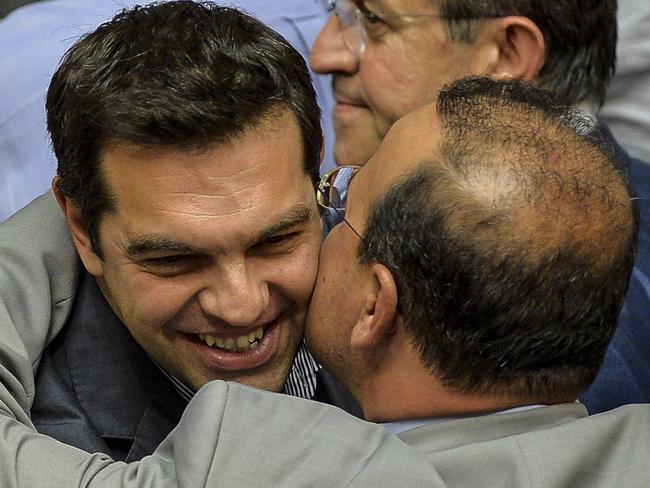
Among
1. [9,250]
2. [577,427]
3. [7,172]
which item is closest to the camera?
[577,427]

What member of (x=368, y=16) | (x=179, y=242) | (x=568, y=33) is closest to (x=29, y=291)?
(x=179, y=242)

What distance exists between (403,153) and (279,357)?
14.5 inches

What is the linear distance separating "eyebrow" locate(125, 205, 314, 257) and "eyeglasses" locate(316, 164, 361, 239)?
32 millimetres

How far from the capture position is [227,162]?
1410mm

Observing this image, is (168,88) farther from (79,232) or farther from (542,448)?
(542,448)

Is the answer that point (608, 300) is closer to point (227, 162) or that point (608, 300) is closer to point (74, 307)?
point (227, 162)

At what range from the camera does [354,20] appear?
83.0 inches

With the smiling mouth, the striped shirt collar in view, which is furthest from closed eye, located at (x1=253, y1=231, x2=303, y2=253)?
the striped shirt collar

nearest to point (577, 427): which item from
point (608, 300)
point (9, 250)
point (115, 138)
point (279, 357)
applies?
point (608, 300)

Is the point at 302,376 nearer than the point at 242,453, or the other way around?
the point at 242,453

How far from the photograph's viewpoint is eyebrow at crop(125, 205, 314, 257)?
1.41 meters

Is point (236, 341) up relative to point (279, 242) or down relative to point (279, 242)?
down

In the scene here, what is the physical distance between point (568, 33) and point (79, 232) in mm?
925

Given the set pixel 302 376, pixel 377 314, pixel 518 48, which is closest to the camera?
pixel 377 314
